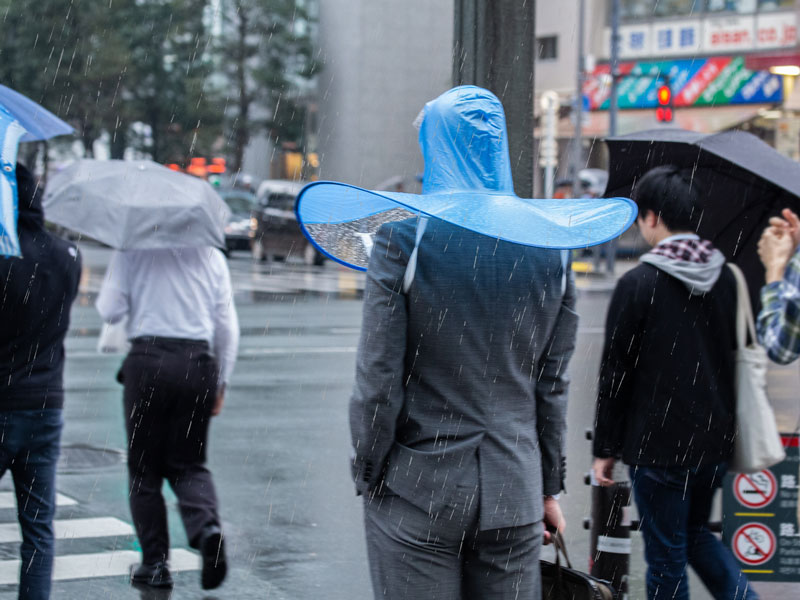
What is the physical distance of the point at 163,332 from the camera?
5125 millimetres

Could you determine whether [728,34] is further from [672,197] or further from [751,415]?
[751,415]

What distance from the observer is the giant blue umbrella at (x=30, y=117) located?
4.29 m

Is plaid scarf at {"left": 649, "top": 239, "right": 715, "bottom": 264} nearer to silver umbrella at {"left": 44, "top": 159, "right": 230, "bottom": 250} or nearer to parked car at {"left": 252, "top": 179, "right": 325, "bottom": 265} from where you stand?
silver umbrella at {"left": 44, "top": 159, "right": 230, "bottom": 250}

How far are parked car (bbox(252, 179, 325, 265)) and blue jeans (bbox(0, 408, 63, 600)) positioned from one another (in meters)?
27.3

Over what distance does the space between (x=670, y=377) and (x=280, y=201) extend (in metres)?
29.8

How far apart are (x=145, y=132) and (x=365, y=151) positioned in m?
11.3

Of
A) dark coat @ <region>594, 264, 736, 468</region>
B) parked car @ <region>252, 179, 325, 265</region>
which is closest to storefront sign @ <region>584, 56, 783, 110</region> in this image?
parked car @ <region>252, 179, 325, 265</region>

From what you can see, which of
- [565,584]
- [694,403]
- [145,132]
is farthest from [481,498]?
[145,132]

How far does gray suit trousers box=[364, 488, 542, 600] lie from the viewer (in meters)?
2.70

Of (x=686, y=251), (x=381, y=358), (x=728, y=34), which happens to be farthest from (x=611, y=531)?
(x=728, y=34)

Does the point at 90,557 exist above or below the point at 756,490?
below

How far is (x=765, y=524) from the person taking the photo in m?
4.65

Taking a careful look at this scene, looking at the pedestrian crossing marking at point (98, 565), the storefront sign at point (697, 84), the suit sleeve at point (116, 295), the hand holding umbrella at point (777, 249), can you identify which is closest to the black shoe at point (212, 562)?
the pedestrian crossing marking at point (98, 565)

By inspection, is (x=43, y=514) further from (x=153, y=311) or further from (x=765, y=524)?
(x=765, y=524)
